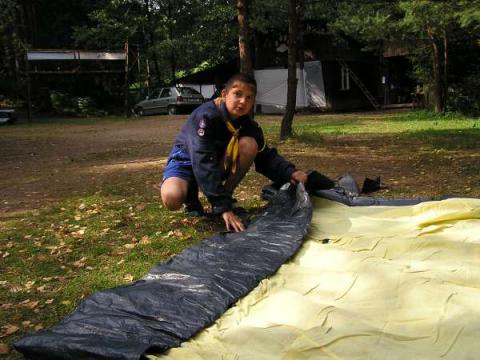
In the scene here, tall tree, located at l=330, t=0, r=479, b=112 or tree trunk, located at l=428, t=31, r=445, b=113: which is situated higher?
tall tree, located at l=330, t=0, r=479, b=112

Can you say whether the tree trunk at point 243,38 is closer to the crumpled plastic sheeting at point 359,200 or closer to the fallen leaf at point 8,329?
the crumpled plastic sheeting at point 359,200

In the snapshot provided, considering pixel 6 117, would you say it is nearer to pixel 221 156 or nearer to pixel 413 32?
pixel 413 32

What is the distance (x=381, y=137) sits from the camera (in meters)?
10.7

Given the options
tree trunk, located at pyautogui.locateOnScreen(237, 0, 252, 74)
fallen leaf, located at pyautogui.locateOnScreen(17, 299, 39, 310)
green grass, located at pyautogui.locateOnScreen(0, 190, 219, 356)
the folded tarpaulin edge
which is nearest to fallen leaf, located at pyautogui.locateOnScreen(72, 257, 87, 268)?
green grass, located at pyautogui.locateOnScreen(0, 190, 219, 356)

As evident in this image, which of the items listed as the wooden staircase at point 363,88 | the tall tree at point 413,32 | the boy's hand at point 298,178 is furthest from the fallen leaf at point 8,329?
the wooden staircase at point 363,88

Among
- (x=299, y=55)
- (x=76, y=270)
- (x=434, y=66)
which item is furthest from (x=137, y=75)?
(x=76, y=270)

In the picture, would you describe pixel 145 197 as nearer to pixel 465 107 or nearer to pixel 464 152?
pixel 464 152

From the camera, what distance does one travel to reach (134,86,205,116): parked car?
22.5 m

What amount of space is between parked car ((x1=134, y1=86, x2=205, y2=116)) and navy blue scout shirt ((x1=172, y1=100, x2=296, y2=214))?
18649 mm

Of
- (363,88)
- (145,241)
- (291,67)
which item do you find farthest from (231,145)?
(363,88)

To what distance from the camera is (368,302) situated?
228 cm

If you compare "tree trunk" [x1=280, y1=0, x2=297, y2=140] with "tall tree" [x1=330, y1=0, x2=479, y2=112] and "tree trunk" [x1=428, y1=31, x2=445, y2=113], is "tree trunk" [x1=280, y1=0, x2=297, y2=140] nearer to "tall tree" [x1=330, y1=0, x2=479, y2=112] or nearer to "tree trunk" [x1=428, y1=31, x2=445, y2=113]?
"tall tree" [x1=330, y1=0, x2=479, y2=112]

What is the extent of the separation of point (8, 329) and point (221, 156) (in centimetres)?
202

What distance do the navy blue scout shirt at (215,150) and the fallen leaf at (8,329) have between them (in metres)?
1.43
